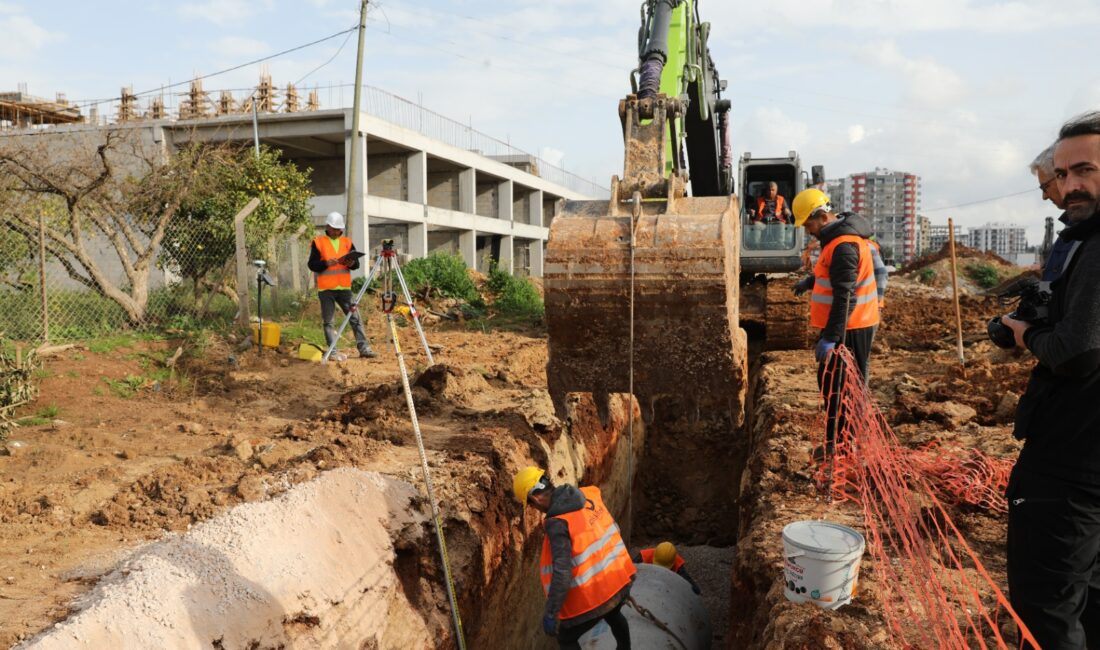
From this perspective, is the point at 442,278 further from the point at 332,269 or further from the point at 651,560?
the point at 651,560

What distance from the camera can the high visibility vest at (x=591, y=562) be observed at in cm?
446

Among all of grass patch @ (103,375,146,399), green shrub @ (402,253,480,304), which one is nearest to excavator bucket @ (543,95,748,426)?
grass patch @ (103,375,146,399)

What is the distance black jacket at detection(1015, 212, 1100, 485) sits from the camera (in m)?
2.38

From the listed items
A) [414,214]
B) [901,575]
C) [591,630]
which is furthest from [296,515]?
[414,214]

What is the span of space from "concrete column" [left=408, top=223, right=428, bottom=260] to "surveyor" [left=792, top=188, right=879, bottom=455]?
76.2 feet

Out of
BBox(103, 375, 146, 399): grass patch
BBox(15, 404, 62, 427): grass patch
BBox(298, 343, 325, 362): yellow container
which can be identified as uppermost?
BBox(298, 343, 325, 362): yellow container

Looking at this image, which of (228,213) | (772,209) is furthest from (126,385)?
(772,209)

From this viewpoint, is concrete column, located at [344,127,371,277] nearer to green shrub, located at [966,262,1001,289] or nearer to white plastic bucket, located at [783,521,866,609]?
white plastic bucket, located at [783,521,866,609]

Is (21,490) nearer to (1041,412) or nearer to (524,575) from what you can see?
(524,575)

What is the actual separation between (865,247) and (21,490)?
5.78 metres

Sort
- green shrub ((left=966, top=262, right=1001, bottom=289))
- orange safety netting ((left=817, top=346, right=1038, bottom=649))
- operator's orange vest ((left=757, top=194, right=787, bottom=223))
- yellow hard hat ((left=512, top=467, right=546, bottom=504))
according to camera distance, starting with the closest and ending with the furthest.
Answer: orange safety netting ((left=817, top=346, right=1038, bottom=649)), yellow hard hat ((left=512, top=467, right=546, bottom=504)), operator's orange vest ((left=757, top=194, right=787, bottom=223)), green shrub ((left=966, top=262, right=1001, bottom=289))

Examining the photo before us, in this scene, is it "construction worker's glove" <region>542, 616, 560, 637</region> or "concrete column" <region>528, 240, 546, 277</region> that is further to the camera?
"concrete column" <region>528, 240, 546, 277</region>

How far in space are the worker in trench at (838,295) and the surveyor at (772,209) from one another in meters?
6.32

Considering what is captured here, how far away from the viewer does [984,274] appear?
117 ft
